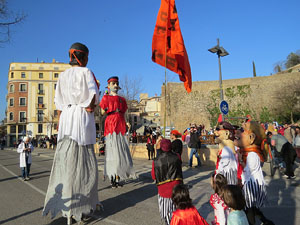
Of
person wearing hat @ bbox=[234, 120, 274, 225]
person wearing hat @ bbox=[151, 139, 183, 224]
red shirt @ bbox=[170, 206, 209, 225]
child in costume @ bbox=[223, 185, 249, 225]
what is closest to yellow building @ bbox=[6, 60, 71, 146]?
person wearing hat @ bbox=[151, 139, 183, 224]

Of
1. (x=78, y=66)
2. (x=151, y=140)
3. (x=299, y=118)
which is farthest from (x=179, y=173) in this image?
(x=299, y=118)

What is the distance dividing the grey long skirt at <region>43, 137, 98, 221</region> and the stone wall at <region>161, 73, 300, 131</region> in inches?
1546

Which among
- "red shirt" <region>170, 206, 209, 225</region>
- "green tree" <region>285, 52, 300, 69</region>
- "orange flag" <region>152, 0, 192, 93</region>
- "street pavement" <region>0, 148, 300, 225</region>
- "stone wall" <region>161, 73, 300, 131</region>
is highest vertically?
"green tree" <region>285, 52, 300, 69</region>

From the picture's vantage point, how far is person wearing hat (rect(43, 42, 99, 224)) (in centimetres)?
353

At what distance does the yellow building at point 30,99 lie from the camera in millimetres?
57188

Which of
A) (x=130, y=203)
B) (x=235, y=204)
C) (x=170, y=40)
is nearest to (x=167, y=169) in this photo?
(x=235, y=204)

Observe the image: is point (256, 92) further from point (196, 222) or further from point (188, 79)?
point (196, 222)

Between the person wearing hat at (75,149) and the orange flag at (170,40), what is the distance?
6.37ft

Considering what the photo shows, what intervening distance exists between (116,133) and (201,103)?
40767 millimetres

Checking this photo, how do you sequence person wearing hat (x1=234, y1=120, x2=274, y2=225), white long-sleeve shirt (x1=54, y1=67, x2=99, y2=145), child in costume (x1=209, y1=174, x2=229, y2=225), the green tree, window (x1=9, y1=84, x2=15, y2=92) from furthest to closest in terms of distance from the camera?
the green tree
window (x1=9, y1=84, x2=15, y2=92)
white long-sleeve shirt (x1=54, y1=67, x2=99, y2=145)
person wearing hat (x1=234, y1=120, x2=274, y2=225)
child in costume (x1=209, y1=174, x2=229, y2=225)

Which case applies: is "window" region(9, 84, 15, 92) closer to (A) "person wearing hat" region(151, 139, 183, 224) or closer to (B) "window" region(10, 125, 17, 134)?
(B) "window" region(10, 125, 17, 134)

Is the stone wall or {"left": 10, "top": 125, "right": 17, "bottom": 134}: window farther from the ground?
the stone wall

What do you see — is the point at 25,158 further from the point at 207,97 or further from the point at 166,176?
the point at 207,97

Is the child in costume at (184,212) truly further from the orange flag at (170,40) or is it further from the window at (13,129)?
the window at (13,129)
